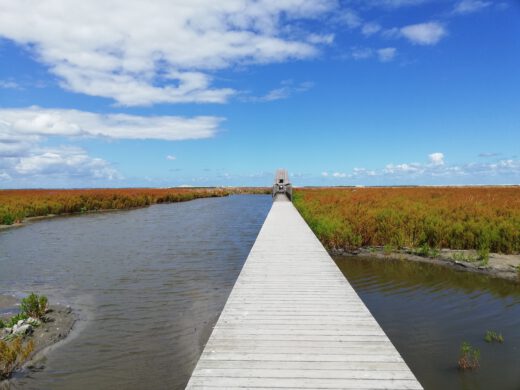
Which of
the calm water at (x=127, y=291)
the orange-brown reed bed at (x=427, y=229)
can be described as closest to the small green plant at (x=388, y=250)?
the orange-brown reed bed at (x=427, y=229)

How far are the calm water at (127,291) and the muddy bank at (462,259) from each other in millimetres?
4293

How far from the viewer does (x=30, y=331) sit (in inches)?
242

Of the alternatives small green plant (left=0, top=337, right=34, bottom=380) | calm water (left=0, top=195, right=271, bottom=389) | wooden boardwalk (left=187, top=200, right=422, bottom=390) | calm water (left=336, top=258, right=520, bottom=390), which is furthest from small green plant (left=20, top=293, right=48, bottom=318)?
calm water (left=336, top=258, right=520, bottom=390)

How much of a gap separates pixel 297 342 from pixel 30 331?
15.5ft

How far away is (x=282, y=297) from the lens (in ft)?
18.7

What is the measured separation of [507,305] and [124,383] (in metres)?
7.32

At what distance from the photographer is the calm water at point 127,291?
5.09m

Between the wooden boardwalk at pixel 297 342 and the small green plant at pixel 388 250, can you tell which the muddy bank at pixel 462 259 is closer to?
the small green plant at pixel 388 250

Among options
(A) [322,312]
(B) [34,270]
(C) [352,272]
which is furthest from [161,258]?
(A) [322,312]

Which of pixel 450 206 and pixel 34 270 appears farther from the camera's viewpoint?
pixel 450 206

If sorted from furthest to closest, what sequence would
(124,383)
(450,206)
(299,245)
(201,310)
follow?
(450,206), (299,245), (201,310), (124,383)

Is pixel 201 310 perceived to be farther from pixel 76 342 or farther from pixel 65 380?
pixel 65 380

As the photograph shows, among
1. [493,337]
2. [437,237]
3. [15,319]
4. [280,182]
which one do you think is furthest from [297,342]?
[280,182]

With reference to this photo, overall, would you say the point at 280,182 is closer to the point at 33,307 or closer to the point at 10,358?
the point at 33,307
